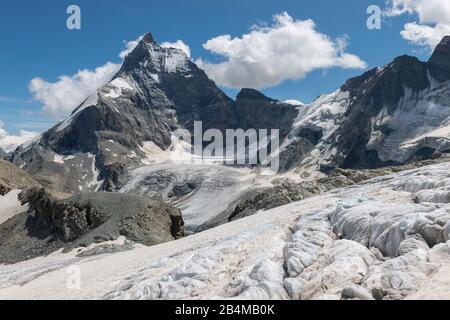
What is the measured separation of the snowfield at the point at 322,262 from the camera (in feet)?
Result: 51.9

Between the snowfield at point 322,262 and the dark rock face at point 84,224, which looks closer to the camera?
the snowfield at point 322,262

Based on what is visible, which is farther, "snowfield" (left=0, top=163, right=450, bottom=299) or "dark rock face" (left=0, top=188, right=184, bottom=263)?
"dark rock face" (left=0, top=188, right=184, bottom=263)

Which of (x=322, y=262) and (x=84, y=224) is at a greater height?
(x=84, y=224)

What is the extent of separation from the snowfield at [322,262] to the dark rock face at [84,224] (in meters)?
22.2

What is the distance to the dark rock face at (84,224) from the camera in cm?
5138

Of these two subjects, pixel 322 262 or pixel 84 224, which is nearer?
pixel 322 262

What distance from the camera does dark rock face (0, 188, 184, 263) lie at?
169 ft

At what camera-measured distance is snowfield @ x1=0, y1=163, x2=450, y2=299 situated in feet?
51.9

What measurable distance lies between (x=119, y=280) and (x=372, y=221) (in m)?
12.1

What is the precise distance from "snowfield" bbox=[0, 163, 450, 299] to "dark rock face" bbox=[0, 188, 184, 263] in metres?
22.2

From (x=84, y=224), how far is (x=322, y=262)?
4075 cm

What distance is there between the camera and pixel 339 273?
16875 mm

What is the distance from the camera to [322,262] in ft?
62.1

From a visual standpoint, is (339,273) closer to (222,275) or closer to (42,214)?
(222,275)
